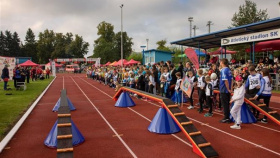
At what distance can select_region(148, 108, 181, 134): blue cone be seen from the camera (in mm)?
6367

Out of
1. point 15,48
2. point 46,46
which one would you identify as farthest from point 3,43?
point 46,46

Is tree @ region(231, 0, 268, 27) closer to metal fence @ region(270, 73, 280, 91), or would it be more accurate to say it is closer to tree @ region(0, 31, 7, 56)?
metal fence @ region(270, 73, 280, 91)

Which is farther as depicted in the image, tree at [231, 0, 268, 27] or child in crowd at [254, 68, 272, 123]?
tree at [231, 0, 268, 27]

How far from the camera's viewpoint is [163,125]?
6.43 metres

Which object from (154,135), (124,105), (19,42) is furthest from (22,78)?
(19,42)

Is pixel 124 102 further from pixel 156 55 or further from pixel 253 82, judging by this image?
pixel 156 55

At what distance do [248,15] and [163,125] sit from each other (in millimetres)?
32595

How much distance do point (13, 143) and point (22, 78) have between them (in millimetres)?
12980

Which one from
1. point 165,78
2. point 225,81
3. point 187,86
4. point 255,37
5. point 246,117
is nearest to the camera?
point 225,81

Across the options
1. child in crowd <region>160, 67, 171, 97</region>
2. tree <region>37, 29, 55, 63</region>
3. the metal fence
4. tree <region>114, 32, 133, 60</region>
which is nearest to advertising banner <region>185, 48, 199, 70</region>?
child in crowd <region>160, 67, 171, 97</region>

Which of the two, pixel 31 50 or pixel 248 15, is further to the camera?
pixel 31 50

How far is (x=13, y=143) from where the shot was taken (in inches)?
228

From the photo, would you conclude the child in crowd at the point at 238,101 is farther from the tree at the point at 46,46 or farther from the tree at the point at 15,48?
the tree at the point at 15,48

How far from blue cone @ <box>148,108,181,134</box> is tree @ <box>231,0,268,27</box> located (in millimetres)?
31302
